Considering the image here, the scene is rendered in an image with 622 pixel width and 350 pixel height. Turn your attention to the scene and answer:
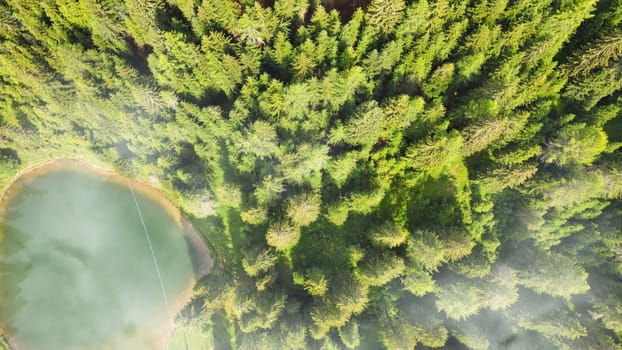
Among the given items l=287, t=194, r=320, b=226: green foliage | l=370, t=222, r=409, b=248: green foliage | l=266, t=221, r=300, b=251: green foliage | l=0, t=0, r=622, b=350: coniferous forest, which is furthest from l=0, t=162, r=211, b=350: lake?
l=370, t=222, r=409, b=248: green foliage

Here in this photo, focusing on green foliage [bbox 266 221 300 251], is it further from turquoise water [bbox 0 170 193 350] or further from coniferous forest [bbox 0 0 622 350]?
turquoise water [bbox 0 170 193 350]

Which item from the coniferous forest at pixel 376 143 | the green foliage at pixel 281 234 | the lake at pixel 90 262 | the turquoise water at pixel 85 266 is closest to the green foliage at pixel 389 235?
the coniferous forest at pixel 376 143

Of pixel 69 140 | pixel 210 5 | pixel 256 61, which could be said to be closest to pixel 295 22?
pixel 256 61

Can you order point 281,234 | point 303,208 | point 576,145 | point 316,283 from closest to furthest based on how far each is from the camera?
point 576,145 → point 303,208 → point 281,234 → point 316,283

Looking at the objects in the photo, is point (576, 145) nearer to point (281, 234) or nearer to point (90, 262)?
point (281, 234)

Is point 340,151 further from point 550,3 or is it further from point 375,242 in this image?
point 550,3

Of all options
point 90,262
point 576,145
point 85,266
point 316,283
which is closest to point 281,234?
point 316,283

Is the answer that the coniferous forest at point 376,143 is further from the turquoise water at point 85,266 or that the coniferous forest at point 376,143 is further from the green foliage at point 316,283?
the turquoise water at point 85,266
